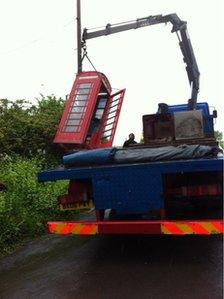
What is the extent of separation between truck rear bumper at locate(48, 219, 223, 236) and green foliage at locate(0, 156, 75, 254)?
1.68 meters

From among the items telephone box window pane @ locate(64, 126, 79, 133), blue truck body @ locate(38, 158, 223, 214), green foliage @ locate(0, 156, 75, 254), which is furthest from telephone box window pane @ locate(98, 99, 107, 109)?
blue truck body @ locate(38, 158, 223, 214)

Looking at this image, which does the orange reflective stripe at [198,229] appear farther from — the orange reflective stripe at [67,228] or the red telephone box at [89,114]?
the red telephone box at [89,114]

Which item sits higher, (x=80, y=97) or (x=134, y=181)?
(x=80, y=97)

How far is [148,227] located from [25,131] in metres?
8.82

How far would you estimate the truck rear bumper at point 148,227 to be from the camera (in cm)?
484

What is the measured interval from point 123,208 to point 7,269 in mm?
1783

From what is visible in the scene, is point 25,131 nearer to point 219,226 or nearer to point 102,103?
point 102,103

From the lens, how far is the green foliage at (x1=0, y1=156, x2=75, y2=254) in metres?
6.94

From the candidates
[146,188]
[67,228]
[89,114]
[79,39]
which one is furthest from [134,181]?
[79,39]

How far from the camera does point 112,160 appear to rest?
5.49m

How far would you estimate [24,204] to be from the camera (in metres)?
8.25

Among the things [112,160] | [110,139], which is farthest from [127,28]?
[112,160]

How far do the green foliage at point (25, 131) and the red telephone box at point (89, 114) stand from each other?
1337mm

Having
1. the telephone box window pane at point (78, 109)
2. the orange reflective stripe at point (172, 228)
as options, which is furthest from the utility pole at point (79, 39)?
the orange reflective stripe at point (172, 228)
